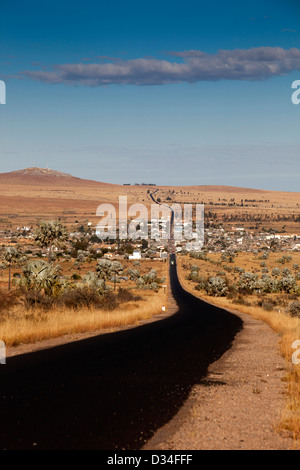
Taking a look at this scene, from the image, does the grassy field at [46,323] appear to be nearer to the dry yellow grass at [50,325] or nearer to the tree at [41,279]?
the dry yellow grass at [50,325]

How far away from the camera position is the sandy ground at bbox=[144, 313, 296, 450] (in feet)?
23.7

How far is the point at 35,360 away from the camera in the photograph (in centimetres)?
1236

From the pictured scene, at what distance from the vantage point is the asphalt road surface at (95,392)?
7.02m

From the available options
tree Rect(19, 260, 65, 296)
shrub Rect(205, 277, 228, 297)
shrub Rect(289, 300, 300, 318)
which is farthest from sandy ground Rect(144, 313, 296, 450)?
shrub Rect(205, 277, 228, 297)

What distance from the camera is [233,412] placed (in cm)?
888

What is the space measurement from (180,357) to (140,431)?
21.9 ft

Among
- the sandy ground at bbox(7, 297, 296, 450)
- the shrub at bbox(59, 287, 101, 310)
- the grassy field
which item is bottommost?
the shrub at bbox(59, 287, 101, 310)

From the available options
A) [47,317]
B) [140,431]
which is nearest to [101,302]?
[47,317]

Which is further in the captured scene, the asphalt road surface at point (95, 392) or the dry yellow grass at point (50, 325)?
the dry yellow grass at point (50, 325)

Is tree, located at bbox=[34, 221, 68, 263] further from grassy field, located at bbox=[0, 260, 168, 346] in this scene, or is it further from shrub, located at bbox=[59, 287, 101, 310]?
grassy field, located at bbox=[0, 260, 168, 346]

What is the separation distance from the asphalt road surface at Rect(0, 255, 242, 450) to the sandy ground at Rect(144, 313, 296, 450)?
273 millimetres

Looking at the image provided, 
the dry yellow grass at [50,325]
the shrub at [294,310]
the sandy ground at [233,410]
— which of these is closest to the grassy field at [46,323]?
the dry yellow grass at [50,325]

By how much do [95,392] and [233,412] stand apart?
247 centimetres

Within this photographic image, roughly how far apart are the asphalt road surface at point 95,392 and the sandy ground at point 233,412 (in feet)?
0.90
